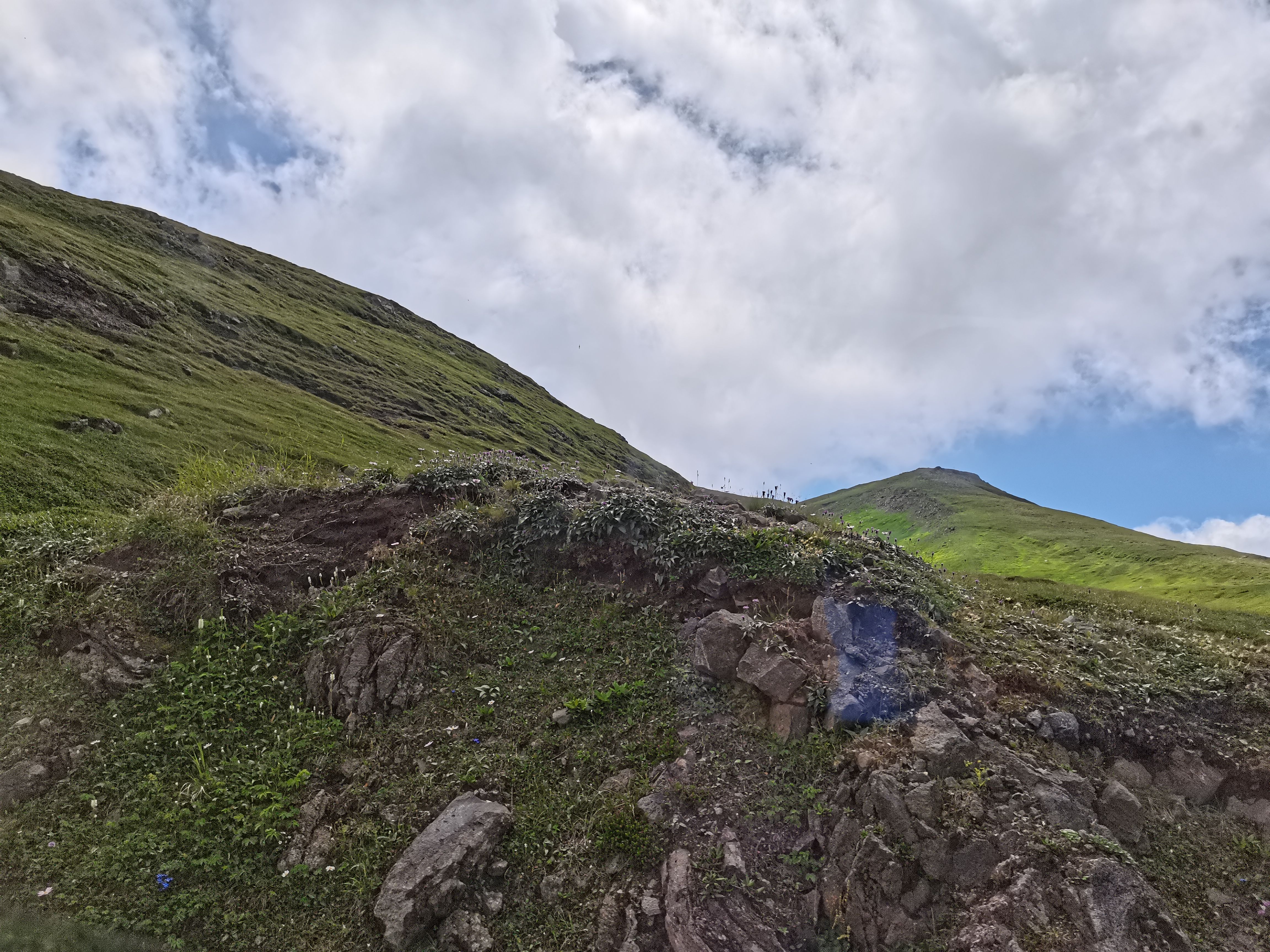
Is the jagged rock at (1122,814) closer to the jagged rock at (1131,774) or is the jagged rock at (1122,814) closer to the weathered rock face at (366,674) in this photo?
the jagged rock at (1131,774)

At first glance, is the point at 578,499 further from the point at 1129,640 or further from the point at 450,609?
the point at 1129,640

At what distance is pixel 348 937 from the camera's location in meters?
6.04

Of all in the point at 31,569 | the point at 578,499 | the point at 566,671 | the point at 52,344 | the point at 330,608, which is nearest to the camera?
the point at 566,671

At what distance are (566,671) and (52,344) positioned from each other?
117ft

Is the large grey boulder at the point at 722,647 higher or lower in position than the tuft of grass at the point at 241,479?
lower

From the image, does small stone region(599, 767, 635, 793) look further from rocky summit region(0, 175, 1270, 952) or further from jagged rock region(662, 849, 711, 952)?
jagged rock region(662, 849, 711, 952)

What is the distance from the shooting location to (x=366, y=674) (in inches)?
349

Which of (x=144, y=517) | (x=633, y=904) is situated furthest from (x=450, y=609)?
(x=144, y=517)

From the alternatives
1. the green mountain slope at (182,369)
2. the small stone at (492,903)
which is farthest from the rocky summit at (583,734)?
the green mountain slope at (182,369)

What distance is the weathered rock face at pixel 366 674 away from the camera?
855 centimetres

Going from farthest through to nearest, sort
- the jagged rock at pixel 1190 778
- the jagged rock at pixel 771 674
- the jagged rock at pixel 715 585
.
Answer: the jagged rock at pixel 715 585 → the jagged rock at pixel 771 674 → the jagged rock at pixel 1190 778

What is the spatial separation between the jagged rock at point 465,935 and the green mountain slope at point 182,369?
15990 millimetres

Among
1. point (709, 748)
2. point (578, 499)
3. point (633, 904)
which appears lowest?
point (633, 904)

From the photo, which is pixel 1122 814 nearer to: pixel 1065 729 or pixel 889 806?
pixel 1065 729
